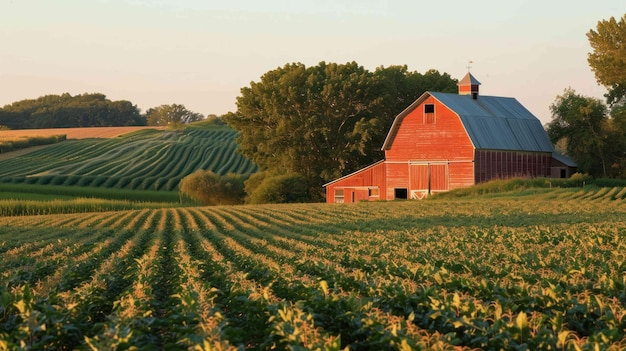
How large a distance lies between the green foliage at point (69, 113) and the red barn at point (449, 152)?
4445 inches

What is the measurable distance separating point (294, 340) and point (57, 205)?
192ft

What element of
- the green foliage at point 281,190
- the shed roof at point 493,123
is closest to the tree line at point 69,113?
the green foliage at point 281,190

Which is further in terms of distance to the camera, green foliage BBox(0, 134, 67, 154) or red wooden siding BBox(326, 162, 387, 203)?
green foliage BBox(0, 134, 67, 154)

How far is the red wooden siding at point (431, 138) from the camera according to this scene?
216 feet

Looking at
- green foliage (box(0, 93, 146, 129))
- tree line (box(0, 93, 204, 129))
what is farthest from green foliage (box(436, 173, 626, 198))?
green foliage (box(0, 93, 146, 129))

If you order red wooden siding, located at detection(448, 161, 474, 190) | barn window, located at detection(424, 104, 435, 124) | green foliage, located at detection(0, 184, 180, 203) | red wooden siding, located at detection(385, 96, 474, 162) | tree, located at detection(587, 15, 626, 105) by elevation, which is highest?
tree, located at detection(587, 15, 626, 105)

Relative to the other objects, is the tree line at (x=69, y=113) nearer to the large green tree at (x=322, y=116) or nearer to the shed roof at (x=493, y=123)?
the large green tree at (x=322, y=116)

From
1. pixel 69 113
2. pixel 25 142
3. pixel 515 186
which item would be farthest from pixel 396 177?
pixel 69 113

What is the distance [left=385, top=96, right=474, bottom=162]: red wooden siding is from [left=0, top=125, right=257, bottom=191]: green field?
3006 cm

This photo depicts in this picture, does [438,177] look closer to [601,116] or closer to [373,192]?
[373,192]

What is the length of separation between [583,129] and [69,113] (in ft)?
411

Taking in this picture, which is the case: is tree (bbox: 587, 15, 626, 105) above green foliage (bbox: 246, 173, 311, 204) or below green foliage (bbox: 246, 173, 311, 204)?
above

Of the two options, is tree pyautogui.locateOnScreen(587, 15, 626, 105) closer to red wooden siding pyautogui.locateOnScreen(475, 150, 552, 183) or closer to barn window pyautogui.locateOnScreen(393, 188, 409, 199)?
red wooden siding pyautogui.locateOnScreen(475, 150, 552, 183)

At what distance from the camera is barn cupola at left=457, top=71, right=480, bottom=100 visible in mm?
75250
